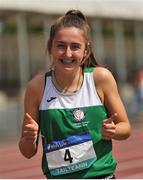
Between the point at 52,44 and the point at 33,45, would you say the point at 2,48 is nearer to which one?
the point at 33,45

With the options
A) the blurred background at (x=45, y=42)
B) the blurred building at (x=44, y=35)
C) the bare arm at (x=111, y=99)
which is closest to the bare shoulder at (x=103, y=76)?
the bare arm at (x=111, y=99)

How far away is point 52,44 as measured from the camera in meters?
3.26

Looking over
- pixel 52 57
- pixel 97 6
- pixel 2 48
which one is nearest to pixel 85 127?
pixel 52 57

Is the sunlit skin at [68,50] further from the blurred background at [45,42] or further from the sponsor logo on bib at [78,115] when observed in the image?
the blurred background at [45,42]

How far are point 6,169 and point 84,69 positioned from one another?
7840mm

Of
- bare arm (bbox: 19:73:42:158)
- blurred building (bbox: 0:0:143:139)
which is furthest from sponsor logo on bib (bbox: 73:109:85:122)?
blurred building (bbox: 0:0:143:139)

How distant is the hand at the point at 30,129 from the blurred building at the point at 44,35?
Answer: 1600 cm

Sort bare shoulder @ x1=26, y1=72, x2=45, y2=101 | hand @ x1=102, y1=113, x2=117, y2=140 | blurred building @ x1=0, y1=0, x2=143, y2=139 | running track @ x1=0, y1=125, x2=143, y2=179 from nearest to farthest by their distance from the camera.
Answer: hand @ x1=102, y1=113, x2=117, y2=140 → bare shoulder @ x1=26, y1=72, x2=45, y2=101 → running track @ x1=0, y1=125, x2=143, y2=179 → blurred building @ x1=0, y1=0, x2=143, y2=139

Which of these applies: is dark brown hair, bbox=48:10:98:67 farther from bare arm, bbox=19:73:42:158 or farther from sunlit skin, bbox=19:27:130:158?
bare arm, bbox=19:73:42:158

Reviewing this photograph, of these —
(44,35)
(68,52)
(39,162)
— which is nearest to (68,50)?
(68,52)

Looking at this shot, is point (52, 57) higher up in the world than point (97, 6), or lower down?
lower down

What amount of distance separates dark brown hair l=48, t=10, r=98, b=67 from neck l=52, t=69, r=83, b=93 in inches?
4.2

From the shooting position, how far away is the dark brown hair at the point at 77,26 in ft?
10.7

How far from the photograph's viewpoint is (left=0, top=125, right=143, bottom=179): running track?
377 inches
